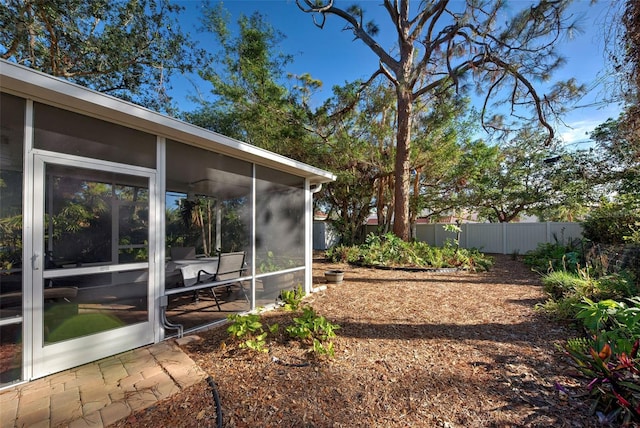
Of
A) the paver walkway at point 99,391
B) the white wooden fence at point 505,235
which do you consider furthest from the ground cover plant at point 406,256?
the paver walkway at point 99,391

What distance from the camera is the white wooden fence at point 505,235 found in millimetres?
9711

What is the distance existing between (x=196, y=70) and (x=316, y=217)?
11.5m

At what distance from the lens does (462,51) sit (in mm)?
7711

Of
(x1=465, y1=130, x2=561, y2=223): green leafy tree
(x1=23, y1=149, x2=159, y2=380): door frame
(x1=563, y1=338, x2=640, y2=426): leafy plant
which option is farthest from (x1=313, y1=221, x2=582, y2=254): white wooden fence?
(x1=23, y1=149, x2=159, y2=380): door frame

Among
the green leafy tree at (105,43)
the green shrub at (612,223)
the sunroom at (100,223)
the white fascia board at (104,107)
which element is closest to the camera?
the white fascia board at (104,107)

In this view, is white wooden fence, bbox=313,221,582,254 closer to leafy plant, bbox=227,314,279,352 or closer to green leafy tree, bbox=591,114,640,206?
green leafy tree, bbox=591,114,640,206

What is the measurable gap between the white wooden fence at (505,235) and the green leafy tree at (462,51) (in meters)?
4.25

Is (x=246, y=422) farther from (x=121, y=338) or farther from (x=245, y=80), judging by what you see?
(x=245, y=80)

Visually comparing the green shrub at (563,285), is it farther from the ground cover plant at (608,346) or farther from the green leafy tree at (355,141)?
the green leafy tree at (355,141)

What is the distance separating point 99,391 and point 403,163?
8622mm

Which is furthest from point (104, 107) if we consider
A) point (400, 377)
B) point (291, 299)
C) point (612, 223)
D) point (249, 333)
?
point (612, 223)

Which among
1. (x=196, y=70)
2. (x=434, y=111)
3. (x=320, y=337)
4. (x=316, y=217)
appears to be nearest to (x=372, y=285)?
(x=320, y=337)

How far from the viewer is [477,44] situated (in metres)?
7.20

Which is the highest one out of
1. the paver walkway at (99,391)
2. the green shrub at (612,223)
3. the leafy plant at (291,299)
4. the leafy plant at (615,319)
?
the green shrub at (612,223)
